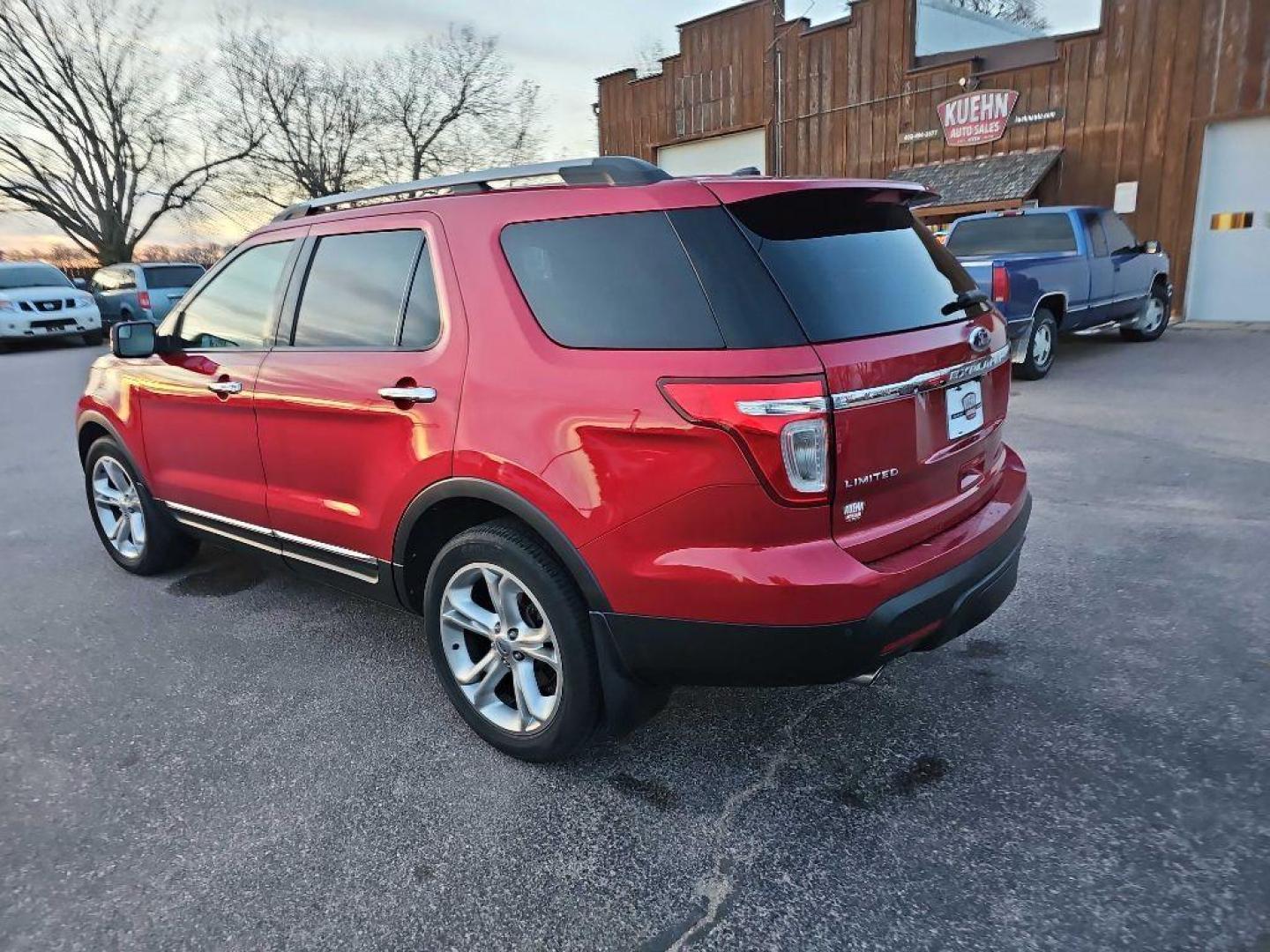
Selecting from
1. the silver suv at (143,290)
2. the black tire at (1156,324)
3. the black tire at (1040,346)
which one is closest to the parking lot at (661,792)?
the black tire at (1040,346)

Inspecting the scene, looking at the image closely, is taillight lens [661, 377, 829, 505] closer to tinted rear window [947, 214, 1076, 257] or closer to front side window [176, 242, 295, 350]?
front side window [176, 242, 295, 350]

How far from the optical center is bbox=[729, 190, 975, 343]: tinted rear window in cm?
234

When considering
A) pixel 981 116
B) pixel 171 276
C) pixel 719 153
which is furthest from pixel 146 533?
pixel 719 153

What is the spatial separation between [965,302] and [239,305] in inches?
119

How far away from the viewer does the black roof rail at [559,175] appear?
8.38ft

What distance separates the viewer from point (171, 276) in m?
19.3

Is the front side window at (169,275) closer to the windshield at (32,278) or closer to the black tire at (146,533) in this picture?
the windshield at (32,278)

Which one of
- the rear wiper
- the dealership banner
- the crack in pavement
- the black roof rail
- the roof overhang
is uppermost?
the dealership banner

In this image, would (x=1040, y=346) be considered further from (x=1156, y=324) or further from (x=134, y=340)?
(x=134, y=340)

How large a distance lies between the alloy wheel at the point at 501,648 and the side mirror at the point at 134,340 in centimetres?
230

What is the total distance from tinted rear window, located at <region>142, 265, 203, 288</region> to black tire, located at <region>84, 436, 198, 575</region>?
16.1 m

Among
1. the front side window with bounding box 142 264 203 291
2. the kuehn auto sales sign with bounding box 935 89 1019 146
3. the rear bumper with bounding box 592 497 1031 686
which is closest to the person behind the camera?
the rear bumper with bounding box 592 497 1031 686

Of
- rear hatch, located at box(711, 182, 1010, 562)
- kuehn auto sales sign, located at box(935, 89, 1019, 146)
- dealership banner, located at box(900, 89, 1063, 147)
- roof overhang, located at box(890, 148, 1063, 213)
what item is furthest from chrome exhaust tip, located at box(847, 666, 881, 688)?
kuehn auto sales sign, located at box(935, 89, 1019, 146)

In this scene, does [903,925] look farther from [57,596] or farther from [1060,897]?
[57,596]
